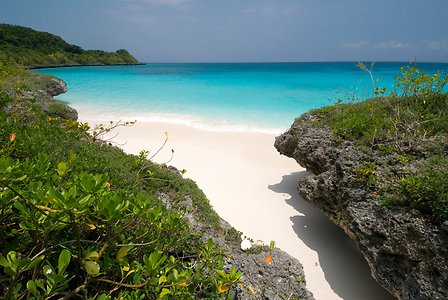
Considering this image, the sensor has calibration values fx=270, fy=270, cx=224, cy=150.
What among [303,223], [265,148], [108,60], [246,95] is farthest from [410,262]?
[108,60]

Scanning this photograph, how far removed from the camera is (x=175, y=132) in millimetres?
12141

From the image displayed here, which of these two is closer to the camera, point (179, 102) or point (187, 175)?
point (187, 175)

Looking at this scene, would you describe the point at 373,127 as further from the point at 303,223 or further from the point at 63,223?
the point at 63,223

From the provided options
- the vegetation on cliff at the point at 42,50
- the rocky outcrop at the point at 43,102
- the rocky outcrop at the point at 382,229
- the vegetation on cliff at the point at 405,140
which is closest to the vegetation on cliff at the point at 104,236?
the rocky outcrop at the point at 43,102

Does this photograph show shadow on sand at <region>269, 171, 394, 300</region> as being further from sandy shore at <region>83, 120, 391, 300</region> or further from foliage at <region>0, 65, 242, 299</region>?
foliage at <region>0, 65, 242, 299</region>

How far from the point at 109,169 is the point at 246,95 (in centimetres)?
2152

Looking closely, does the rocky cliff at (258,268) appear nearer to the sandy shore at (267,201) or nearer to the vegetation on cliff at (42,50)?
the sandy shore at (267,201)

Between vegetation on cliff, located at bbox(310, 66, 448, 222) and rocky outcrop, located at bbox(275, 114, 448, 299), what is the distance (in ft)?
0.46

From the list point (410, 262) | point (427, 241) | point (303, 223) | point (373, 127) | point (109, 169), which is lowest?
point (303, 223)

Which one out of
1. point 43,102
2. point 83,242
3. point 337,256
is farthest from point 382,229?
point 43,102

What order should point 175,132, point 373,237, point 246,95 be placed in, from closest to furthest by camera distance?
point 373,237 → point 175,132 → point 246,95

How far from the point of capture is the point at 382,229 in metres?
3.89

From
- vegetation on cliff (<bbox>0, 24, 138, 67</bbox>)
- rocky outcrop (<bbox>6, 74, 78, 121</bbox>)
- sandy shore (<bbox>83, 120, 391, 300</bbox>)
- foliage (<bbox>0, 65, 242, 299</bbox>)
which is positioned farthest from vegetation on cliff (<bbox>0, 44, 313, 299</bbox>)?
vegetation on cliff (<bbox>0, 24, 138, 67</bbox>)

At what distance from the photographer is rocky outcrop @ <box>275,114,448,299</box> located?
339 centimetres
